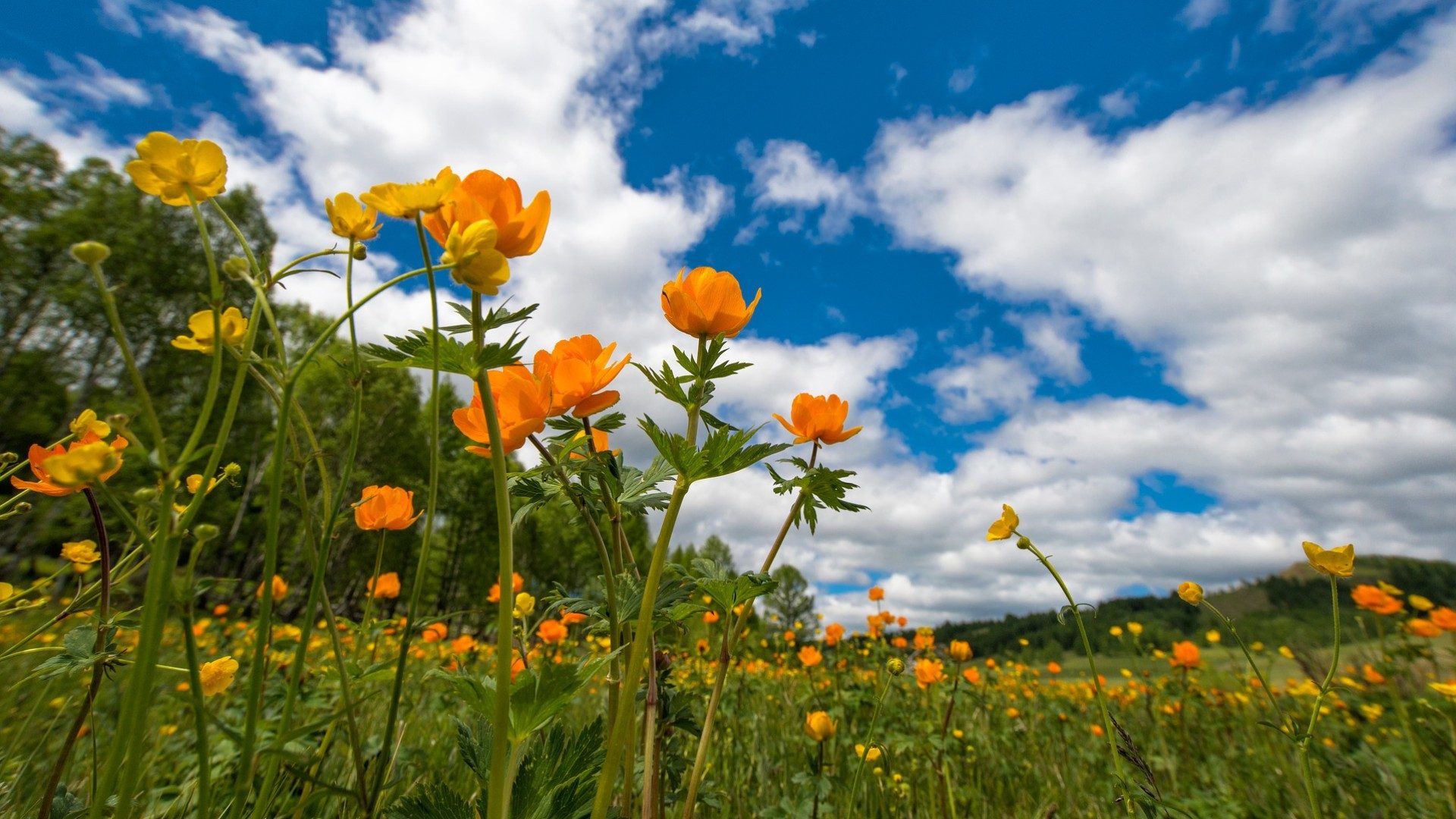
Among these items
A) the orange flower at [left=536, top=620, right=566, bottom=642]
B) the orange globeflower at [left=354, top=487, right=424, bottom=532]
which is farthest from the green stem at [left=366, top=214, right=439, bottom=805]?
the orange flower at [left=536, top=620, right=566, bottom=642]

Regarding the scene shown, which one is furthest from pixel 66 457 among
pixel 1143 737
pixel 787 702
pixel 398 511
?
pixel 1143 737

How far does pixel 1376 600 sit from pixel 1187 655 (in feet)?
4.32

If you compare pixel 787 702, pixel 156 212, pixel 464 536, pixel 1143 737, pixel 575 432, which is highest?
pixel 156 212

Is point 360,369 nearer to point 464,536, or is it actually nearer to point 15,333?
point 15,333

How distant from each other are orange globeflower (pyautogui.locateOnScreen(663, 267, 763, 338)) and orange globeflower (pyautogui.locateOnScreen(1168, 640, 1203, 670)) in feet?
13.8

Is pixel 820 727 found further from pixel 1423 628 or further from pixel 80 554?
pixel 1423 628

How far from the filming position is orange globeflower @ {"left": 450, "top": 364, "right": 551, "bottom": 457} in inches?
37.8

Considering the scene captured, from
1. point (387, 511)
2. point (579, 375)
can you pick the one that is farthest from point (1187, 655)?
point (387, 511)

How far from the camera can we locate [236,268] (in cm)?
78

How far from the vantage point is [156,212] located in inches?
697

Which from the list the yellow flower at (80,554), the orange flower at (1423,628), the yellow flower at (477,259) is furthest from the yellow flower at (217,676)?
the orange flower at (1423,628)

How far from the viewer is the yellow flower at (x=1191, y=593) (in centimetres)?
159

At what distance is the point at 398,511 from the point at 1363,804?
3580mm

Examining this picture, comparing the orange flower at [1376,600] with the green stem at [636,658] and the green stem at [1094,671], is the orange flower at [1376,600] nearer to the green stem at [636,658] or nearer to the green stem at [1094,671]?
the green stem at [1094,671]
